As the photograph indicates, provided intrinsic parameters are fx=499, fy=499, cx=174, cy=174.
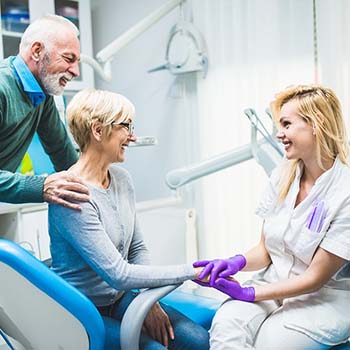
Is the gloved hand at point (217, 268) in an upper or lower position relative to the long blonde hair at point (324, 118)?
lower

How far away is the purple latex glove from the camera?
1.41 meters

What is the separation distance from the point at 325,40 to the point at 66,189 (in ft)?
5.15

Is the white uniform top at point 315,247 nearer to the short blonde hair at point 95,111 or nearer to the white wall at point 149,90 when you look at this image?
the short blonde hair at point 95,111

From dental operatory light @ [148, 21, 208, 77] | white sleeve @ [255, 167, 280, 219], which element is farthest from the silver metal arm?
dental operatory light @ [148, 21, 208, 77]

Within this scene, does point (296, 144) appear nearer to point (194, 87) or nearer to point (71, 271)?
point (71, 271)

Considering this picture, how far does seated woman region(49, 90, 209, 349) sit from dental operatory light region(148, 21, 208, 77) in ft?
4.64

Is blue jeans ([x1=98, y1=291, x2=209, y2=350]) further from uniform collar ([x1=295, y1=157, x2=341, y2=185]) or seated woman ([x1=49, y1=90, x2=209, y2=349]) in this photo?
uniform collar ([x1=295, y1=157, x2=341, y2=185])

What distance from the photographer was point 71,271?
1422 millimetres

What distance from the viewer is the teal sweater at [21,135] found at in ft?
4.96

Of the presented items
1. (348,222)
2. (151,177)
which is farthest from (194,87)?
(348,222)

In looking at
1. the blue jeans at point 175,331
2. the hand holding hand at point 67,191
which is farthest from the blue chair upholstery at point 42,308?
the hand holding hand at point 67,191

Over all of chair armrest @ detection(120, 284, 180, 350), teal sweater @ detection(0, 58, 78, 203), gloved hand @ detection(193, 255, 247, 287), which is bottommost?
chair armrest @ detection(120, 284, 180, 350)

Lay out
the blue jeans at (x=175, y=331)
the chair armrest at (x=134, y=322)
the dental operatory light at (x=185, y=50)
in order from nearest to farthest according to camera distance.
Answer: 1. the chair armrest at (x=134, y=322)
2. the blue jeans at (x=175, y=331)
3. the dental operatory light at (x=185, y=50)

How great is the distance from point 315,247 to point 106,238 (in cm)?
59
